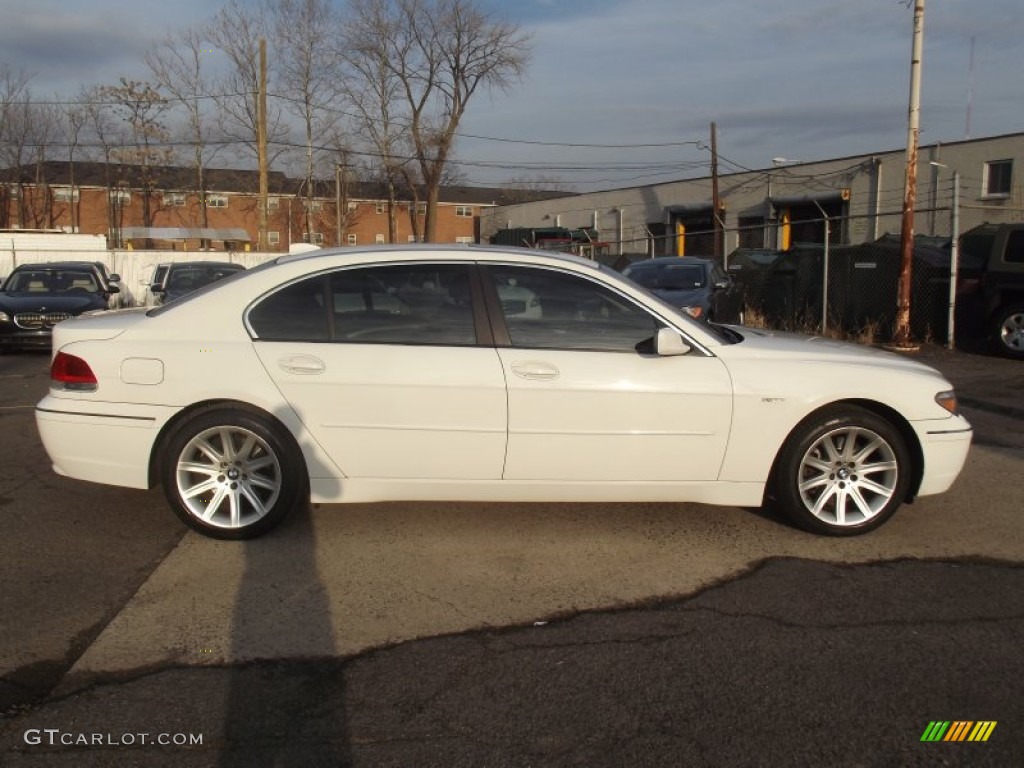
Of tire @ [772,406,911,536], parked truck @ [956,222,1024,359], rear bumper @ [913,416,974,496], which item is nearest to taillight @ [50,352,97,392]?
tire @ [772,406,911,536]

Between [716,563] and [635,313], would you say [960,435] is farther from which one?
[635,313]

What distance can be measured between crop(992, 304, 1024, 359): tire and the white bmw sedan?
8474 millimetres

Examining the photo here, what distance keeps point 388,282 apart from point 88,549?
215 centimetres

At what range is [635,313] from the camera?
4469mm

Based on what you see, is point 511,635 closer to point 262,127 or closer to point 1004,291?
point 1004,291

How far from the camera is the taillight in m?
4.48

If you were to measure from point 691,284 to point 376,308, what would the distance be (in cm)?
927

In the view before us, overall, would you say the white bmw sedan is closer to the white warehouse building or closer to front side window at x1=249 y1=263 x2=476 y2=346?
front side window at x1=249 y1=263 x2=476 y2=346

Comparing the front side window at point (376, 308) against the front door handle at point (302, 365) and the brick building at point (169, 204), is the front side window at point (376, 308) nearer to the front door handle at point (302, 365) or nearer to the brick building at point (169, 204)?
the front door handle at point (302, 365)

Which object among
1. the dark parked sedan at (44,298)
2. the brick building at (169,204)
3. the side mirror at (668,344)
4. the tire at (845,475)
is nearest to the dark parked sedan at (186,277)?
the dark parked sedan at (44,298)

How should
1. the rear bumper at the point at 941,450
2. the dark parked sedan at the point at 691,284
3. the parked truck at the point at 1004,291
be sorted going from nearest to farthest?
the rear bumper at the point at 941,450
the parked truck at the point at 1004,291
the dark parked sedan at the point at 691,284

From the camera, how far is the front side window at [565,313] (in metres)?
4.42

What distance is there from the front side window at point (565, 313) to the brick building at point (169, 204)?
52.2m

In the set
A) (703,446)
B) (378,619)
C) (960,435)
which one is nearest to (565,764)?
(378,619)
